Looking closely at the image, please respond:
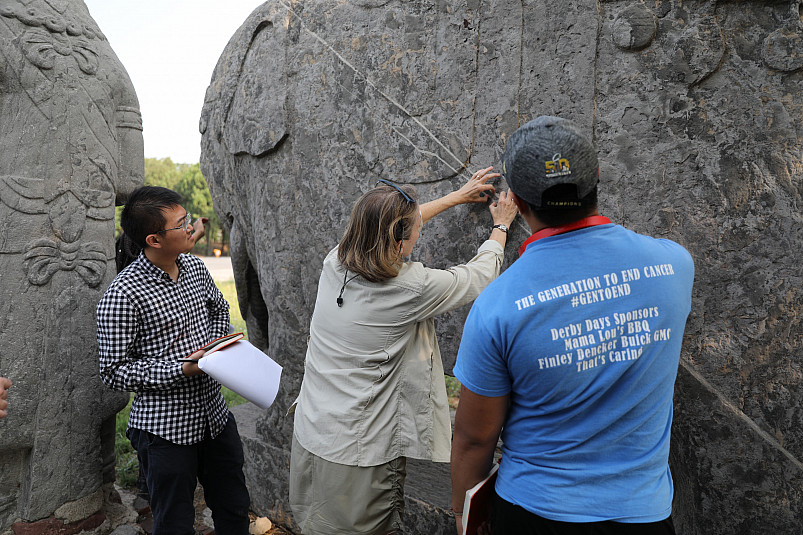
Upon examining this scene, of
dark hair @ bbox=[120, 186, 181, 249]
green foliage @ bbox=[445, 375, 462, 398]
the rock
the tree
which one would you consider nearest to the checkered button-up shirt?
dark hair @ bbox=[120, 186, 181, 249]

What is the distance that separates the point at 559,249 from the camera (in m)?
1.22

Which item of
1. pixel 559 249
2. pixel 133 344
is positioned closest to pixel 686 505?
pixel 559 249

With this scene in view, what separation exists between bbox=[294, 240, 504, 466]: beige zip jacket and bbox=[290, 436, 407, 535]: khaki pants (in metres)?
0.04

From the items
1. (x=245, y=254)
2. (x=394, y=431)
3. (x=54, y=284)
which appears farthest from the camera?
(x=245, y=254)

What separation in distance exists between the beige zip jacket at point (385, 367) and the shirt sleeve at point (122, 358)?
21.7 inches

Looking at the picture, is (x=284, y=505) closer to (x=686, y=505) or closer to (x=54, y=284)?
(x=54, y=284)

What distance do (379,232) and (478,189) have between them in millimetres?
625

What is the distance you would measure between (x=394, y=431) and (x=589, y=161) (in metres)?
1.05

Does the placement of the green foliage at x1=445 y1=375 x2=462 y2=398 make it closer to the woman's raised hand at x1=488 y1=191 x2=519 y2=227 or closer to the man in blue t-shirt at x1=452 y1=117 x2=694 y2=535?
the woman's raised hand at x1=488 y1=191 x2=519 y2=227

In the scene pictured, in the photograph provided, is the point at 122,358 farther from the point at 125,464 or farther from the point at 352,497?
the point at 125,464

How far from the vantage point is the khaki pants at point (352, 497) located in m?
1.86

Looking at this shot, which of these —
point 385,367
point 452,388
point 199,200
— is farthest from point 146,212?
point 199,200

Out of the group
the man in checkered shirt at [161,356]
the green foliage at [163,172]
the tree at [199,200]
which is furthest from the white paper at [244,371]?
the green foliage at [163,172]

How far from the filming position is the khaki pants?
186 centimetres
